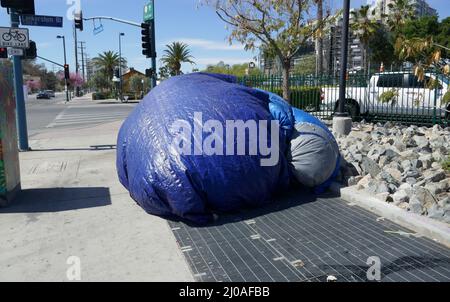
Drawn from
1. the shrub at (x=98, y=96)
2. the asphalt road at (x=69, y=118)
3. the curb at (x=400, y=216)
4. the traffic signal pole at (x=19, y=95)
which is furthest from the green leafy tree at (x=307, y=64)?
the curb at (x=400, y=216)

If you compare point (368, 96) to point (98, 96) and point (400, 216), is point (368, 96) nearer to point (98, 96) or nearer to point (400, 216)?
point (400, 216)

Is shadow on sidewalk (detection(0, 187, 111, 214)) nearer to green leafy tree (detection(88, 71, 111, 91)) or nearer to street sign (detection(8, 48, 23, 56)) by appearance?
street sign (detection(8, 48, 23, 56))

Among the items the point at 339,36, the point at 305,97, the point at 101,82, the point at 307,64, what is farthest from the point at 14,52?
the point at 101,82

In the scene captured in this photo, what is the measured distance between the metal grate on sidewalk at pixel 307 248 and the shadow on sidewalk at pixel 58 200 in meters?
1.68

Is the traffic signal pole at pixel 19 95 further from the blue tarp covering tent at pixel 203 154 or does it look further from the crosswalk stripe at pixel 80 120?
the crosswalk stripe at pixel 80 120

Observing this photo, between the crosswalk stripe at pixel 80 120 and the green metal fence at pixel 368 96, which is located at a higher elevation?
the green metal fence at pixel 368 96

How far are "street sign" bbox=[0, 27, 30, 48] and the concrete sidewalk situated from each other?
10.5ft

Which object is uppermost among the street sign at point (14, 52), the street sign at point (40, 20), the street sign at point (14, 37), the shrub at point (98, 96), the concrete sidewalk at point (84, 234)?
the street sign at point (40, 20)

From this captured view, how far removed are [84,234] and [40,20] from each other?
7.73m

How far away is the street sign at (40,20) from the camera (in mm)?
10141

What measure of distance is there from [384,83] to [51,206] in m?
10.8

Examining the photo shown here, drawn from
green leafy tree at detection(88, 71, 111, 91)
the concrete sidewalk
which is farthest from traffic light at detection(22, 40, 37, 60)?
green leafy tree at detection(88, 71, 111, 91)

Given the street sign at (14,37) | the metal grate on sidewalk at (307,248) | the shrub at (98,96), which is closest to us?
the metal grate on sidewalk at (307,248)
